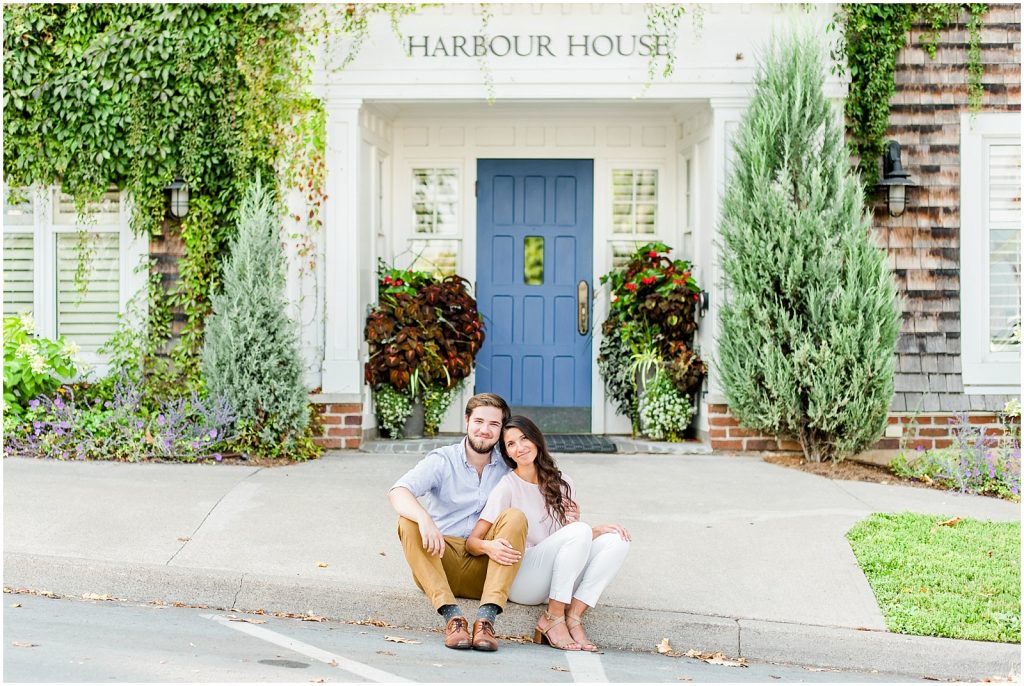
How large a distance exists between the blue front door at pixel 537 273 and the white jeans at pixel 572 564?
15.9 feet

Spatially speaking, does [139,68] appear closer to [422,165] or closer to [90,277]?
[90,277]

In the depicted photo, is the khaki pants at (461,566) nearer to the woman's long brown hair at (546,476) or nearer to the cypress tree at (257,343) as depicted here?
the woman's long brown hair at (546,476)

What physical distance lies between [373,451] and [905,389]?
14.2 ft

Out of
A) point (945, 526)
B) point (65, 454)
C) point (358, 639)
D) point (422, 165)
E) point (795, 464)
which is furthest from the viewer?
point (422, 165)

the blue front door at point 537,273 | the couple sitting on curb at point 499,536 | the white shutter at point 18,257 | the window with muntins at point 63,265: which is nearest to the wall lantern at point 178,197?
the window with muntins at point 63,265

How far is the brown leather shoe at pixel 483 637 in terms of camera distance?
4.48 meters

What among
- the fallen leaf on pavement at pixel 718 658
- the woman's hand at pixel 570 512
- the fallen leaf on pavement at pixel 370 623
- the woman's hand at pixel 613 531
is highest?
the woman's hand at pixel 570 512

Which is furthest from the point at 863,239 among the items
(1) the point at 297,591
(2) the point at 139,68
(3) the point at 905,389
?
(2) the point at 139,68

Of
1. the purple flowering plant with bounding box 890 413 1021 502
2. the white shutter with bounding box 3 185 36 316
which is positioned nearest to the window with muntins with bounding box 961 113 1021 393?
the purple flowering plant with bounding box 890 413 1021 502

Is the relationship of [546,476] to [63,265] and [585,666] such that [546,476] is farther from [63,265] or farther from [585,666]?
[63,265]

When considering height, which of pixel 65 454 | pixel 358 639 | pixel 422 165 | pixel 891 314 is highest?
pixel 422 165

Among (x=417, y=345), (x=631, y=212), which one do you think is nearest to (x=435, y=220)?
(x=417, y=345)

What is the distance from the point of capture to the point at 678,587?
5.20 meters

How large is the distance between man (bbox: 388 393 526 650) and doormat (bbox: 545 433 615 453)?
3.74 m
